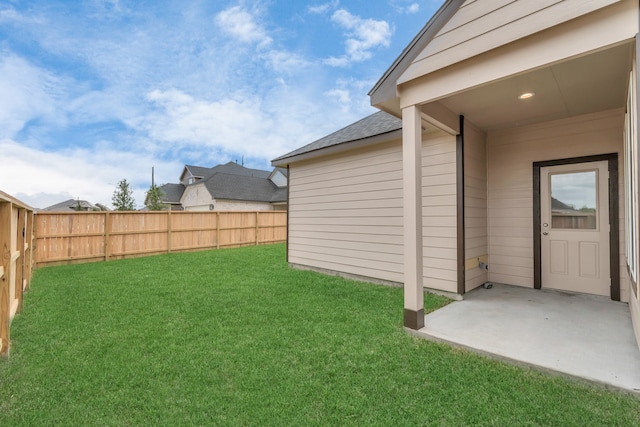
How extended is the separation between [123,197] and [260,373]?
1845 centimetres

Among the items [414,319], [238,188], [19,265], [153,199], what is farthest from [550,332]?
[153,199]

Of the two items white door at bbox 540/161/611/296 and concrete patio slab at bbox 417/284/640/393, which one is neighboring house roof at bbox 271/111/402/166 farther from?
concrete patio slab at bbox 417/284/640/393

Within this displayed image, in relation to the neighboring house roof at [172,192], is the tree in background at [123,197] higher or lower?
lower

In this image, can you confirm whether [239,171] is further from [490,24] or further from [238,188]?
[490,24]

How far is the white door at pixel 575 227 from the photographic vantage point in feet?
13.1

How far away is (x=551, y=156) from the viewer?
4402mm

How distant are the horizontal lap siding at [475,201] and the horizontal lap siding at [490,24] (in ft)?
6.23

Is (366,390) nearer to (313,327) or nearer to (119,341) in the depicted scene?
(313,327)

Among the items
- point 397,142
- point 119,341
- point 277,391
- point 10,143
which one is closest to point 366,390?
point 277,391

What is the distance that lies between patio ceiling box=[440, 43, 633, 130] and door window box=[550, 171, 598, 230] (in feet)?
3.04

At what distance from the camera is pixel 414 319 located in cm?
305

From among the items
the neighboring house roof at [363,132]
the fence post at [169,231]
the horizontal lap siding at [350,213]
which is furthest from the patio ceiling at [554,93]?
the fence post at [169,231]

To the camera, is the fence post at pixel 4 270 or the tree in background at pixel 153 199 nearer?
the fence post at pixel 4 270

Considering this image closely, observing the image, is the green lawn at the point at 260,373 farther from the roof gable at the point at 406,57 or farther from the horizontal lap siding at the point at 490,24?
the horizontal lap siding at the point at 490,24
